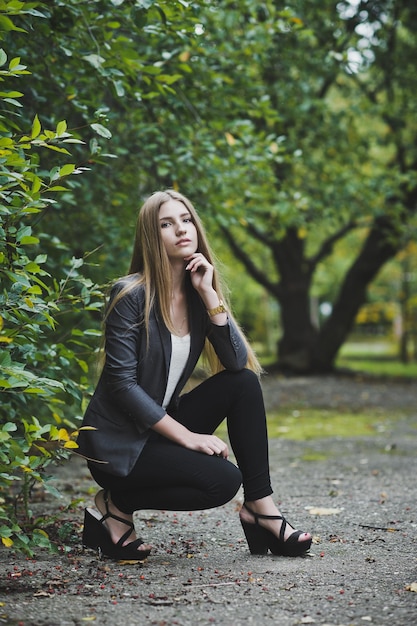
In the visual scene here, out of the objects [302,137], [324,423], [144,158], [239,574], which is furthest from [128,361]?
[302,137]

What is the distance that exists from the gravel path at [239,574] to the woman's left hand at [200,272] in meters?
1.12

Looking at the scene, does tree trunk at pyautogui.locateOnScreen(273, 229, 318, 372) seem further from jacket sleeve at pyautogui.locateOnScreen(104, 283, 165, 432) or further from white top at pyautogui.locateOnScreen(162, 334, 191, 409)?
jacket sleeve at pyautogui.locateOnScreen(104, 283, 165, 432)

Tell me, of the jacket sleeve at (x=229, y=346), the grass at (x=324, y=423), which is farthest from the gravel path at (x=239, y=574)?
the grass at (x=324, y=423)

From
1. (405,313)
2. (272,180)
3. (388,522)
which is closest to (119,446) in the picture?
(388,522)

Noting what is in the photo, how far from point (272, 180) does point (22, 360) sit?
4.30 m

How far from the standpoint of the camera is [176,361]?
3262 mm

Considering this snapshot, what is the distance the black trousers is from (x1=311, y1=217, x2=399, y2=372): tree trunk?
10711 millimetres

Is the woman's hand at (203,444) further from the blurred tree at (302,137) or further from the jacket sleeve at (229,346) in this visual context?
the blurred tree at (302,137)

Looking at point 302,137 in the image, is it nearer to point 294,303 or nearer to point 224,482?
point 294,303

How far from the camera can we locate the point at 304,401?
441 inches

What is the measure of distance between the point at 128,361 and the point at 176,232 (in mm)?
601

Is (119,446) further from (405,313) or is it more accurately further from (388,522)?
(405,313)

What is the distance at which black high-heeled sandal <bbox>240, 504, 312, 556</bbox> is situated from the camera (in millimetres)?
3205

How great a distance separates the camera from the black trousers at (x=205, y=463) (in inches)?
121
